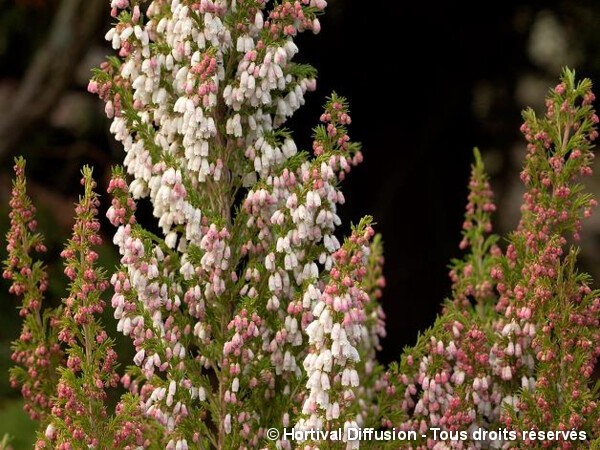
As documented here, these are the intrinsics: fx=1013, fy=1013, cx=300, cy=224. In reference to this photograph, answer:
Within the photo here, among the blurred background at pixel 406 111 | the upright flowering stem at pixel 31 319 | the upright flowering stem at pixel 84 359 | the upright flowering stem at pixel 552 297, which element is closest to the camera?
the upright flowering stem at pixel 84 359

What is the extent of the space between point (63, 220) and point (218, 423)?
8.17 metres

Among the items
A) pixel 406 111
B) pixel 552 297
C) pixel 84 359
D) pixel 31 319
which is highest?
pixel 406 111

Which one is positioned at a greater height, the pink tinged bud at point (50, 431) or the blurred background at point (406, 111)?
the blurred background at point (406, 111)

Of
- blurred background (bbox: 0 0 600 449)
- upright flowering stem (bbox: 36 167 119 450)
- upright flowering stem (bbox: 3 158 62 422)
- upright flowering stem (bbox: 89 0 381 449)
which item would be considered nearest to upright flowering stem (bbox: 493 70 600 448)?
upright flowering stem (bbox: 89 0 381 449)

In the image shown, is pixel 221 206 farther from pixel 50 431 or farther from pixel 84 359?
pixel 50 431

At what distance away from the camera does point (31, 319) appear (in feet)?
19.2

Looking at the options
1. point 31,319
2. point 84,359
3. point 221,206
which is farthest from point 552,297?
point 31,319

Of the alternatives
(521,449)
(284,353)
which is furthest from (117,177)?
(521,449)

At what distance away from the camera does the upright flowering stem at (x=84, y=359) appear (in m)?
5.08

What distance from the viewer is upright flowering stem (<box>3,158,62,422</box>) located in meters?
5.73

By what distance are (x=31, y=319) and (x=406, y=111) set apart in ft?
30.1

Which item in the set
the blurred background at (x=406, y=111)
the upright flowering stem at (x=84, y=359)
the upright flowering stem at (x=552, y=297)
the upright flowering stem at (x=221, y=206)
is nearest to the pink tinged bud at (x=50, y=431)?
the upright flowering stem at (x=84, y=359)

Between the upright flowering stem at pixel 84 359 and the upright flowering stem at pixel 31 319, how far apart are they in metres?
0.54

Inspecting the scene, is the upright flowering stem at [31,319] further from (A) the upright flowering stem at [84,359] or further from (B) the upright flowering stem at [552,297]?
(B) the upright flowering stem at [552,297]
